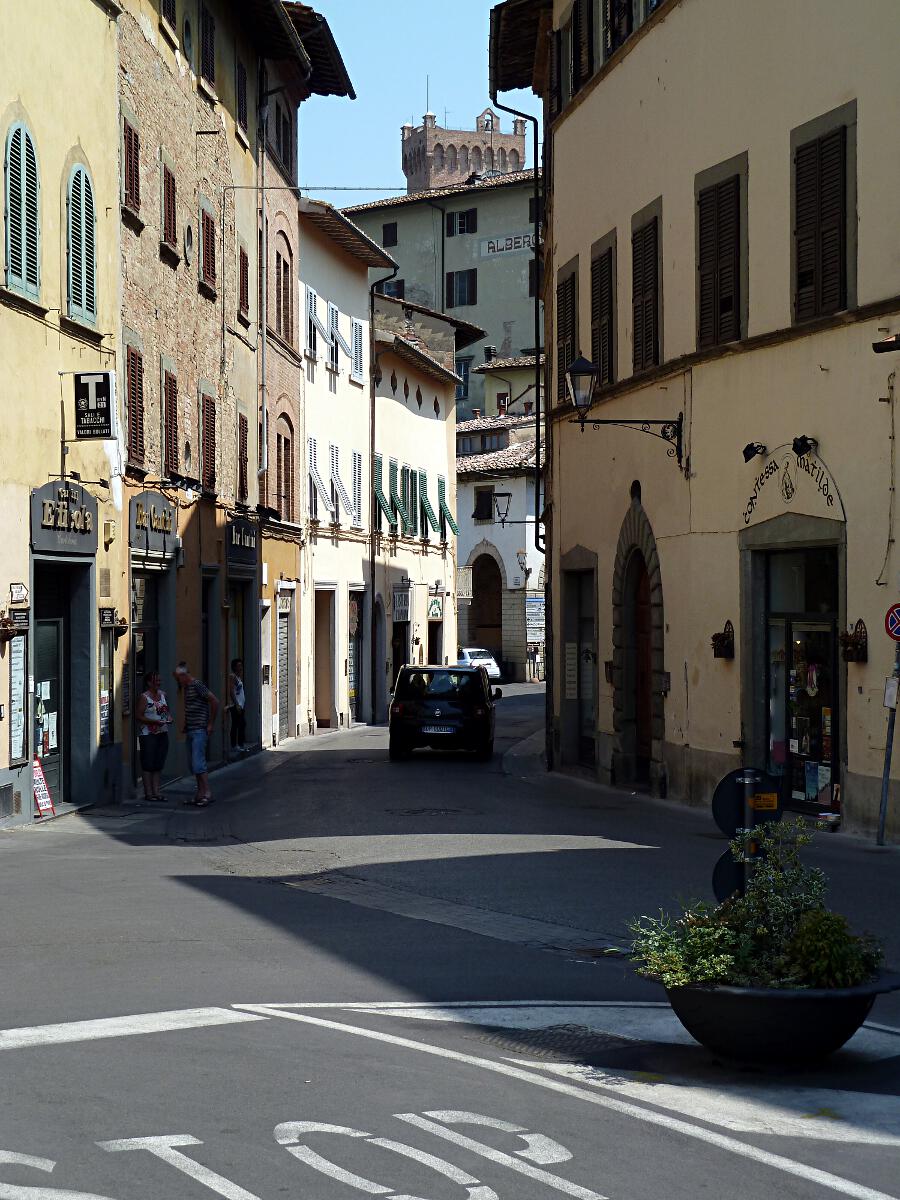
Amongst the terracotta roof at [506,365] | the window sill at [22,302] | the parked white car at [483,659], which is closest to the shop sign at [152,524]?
the window sill at [22,302]

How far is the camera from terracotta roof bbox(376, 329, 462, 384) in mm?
46147

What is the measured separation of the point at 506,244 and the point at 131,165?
59372mm

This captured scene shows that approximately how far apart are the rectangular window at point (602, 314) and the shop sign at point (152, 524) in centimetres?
665

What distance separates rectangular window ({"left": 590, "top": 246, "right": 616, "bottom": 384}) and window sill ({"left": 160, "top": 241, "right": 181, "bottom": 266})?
6306 millimetres

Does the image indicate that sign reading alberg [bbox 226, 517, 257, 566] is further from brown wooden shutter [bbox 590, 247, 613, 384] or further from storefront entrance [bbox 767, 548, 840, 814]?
storefront entrance [bbox 767, 548, 840, 814]

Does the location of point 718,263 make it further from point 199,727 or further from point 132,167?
→ point 199,727

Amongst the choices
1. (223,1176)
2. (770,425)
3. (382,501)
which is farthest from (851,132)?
(382,501)

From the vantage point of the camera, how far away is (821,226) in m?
18.0

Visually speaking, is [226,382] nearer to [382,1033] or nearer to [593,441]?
[593,441]

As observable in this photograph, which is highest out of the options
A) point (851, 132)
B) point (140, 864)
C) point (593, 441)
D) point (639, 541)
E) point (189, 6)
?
point (189, 6)

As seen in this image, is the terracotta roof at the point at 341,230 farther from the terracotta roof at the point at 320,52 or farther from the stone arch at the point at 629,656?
the stone arch at the point at 629,656

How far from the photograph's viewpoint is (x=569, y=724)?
27.9m

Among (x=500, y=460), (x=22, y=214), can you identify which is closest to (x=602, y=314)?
(x=22, y=214)

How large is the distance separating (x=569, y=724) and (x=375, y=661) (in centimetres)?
1918
